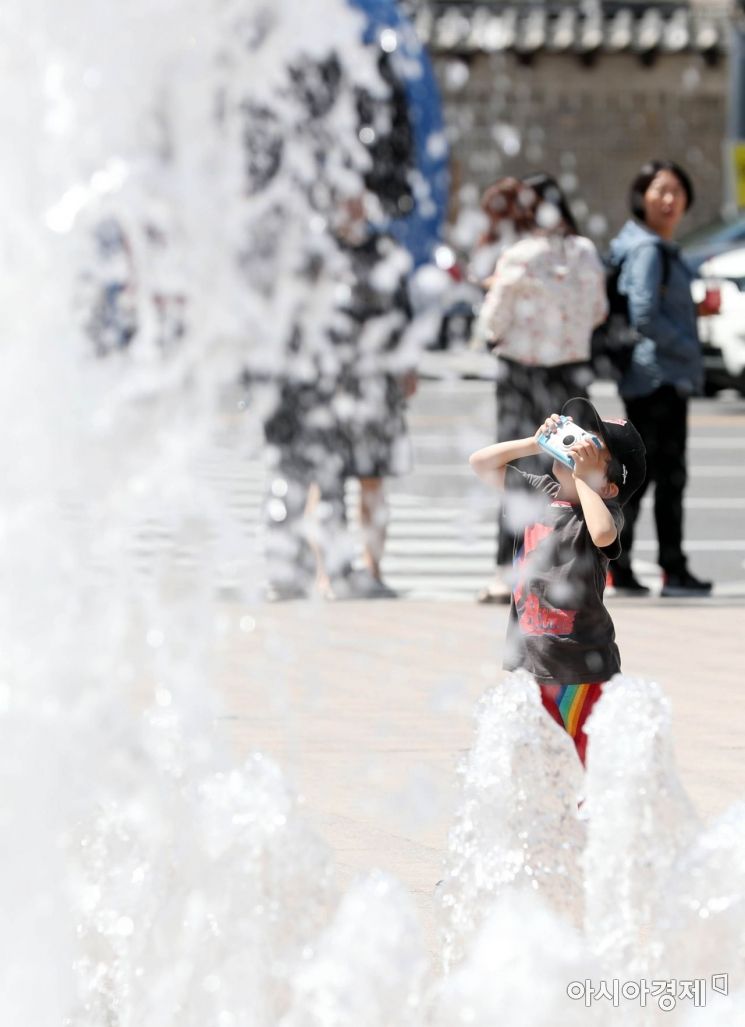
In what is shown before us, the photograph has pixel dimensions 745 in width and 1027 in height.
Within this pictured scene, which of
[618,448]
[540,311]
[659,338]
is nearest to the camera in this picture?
[618,448]

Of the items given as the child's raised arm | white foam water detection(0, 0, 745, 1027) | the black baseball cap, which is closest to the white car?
white foam water detection(0, 0, 745, 1027)

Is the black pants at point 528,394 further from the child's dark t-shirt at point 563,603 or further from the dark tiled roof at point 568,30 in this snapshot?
the dark tiled roof at point 568,30

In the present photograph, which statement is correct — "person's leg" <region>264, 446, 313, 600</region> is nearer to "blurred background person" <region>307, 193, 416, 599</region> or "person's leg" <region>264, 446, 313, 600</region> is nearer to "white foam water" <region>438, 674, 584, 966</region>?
"blurred background person" <region>307, 193, 416, 599</region>

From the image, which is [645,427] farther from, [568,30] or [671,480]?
[568,30]

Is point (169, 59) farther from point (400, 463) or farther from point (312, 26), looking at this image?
point (400, 463)

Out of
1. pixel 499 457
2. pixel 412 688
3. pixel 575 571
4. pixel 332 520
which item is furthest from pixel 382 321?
pixel 575 571

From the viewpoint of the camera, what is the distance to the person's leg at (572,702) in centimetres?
497

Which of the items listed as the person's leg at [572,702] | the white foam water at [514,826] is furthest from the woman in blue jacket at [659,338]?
the white foam water at [514,826]

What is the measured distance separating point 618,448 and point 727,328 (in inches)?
589

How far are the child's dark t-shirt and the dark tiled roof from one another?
1440 inches

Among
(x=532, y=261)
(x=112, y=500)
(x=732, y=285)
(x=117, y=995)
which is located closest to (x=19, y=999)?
(x=117, y=995)

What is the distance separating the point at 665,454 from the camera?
9727mm

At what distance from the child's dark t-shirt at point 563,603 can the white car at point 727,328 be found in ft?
47.0

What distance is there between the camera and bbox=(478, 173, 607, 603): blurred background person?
30.1ft
